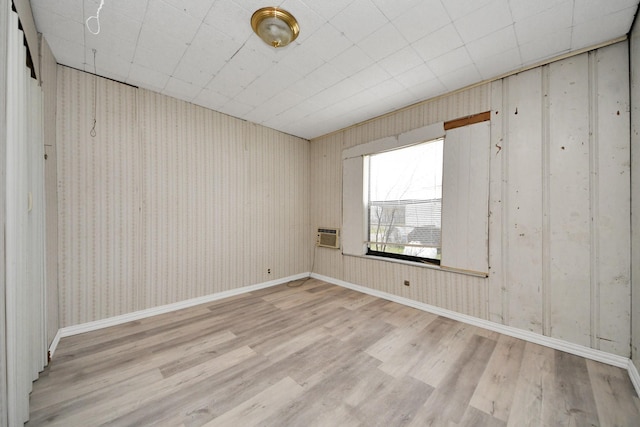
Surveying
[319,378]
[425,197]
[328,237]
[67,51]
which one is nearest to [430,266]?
[425,197]

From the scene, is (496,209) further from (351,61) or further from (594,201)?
(351,61)

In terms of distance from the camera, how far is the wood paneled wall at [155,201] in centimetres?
246

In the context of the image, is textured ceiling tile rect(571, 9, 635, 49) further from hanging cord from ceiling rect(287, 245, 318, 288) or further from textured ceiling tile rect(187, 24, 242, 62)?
hanging cord from ceiling rect(287, 245, 318, 288)

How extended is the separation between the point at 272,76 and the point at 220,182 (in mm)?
1716

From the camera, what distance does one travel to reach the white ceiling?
1.71m

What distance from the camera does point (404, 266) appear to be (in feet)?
11.0

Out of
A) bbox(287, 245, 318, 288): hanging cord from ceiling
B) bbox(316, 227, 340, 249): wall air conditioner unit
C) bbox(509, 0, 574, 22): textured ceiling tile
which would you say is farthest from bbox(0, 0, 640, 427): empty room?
bbox(316, 227, 340, 249): wall air conditioner unit

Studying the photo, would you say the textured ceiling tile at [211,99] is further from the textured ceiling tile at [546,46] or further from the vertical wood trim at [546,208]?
the vertical wood trim at [546,208]

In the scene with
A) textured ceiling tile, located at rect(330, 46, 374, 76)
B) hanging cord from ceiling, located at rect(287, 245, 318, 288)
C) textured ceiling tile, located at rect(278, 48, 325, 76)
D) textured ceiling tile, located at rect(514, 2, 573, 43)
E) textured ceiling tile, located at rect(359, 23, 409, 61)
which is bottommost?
hanging cord from ceiling, located at rect(287, 245, 318, 288)

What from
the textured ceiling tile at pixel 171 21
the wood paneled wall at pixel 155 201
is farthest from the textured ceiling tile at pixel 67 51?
the textured ceiling tile at pixel 171 21

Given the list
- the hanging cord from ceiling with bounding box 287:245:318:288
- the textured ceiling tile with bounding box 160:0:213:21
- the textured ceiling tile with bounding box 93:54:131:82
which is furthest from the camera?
the hanging cord from ceiling with bounding box 287:245:318:288

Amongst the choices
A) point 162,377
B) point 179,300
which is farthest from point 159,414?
point 179,300

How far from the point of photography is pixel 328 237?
4.41 meters

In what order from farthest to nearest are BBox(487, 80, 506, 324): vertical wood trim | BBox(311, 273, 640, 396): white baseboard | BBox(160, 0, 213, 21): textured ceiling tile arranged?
BBox(487, 80, 506, 324): vertical wood trim
BBox(311, 273, 640, 396): white baseboard
BBox(160, 0, 213, 21): textured ceiling tile
